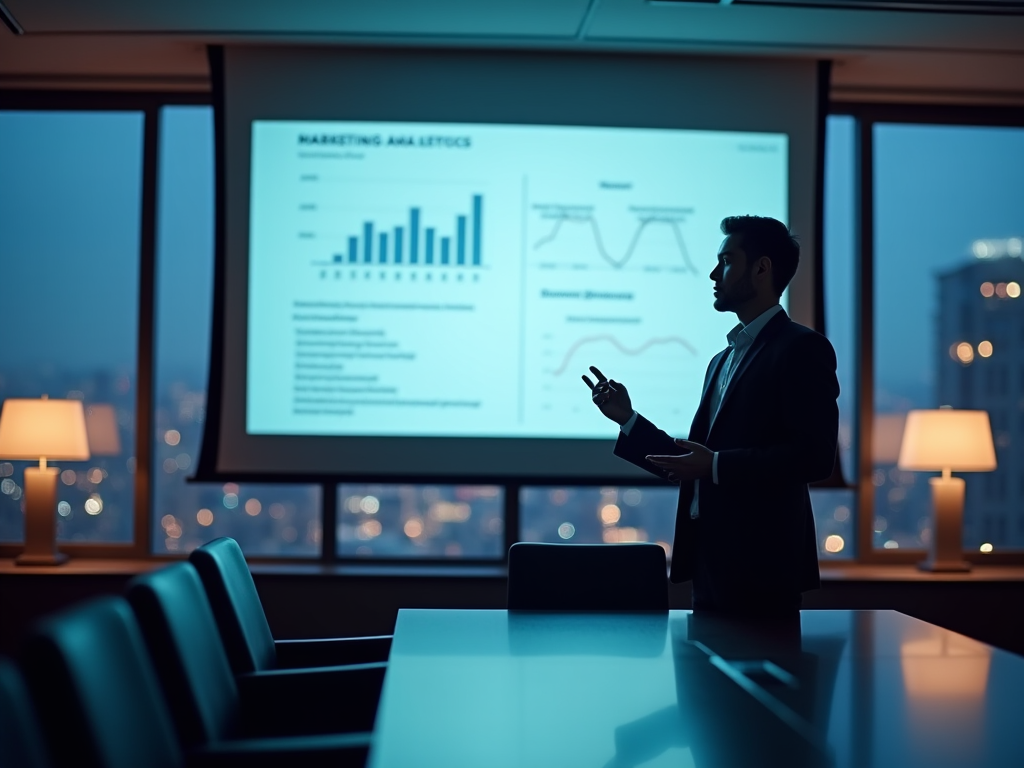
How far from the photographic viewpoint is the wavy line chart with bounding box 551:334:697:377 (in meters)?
5.13

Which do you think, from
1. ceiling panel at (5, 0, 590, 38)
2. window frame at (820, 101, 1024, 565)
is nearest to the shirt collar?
ceiling panel at (5, 0, 590, 38)

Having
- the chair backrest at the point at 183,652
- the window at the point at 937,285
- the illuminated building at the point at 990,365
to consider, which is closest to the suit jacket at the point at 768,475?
the chair backrest at the point at 183,652

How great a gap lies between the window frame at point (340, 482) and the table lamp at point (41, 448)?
38 centimetres

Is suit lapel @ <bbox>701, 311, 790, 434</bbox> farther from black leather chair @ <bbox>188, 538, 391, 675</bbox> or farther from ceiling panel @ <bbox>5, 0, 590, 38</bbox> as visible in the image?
ceiling panel @ <bbox>5, 0, 590, 38</bbox>

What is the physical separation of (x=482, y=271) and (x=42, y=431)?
7.62 feet

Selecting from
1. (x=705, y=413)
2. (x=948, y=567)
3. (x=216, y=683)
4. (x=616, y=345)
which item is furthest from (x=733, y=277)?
(x=948, y=567)

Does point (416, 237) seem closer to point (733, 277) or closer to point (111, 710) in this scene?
point (733, 277)

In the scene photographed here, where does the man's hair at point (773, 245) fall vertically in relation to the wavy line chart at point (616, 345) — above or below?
above

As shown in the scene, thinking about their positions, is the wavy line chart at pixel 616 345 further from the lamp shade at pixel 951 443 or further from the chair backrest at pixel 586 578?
the chair backrest at pixel 586 578

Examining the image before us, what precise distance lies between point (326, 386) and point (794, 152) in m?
2.75

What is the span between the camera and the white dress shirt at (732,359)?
9.95 feet

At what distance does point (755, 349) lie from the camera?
299 centimetres

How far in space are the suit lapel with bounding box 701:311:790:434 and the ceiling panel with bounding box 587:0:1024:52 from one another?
6.97 feet

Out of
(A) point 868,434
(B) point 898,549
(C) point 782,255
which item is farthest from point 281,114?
(B) point 898,549
